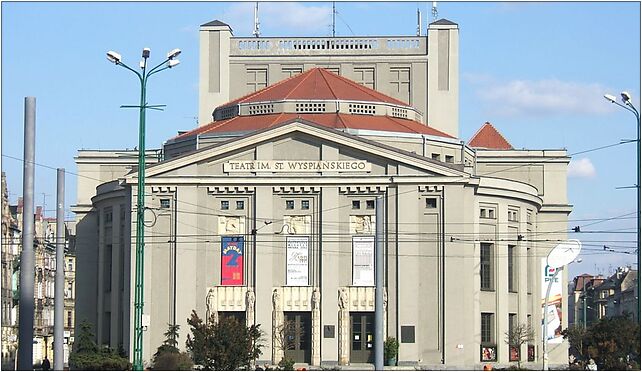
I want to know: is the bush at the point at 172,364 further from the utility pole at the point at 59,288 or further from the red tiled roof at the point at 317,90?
the red tiled roof at the point at 317,90

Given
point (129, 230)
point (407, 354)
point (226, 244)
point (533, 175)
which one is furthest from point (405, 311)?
point (533, 175)

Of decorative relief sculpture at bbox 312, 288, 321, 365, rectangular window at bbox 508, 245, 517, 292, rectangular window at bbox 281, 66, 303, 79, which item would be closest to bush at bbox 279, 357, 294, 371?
decorative relief sculpture at bbox 312, 288, 321, 365

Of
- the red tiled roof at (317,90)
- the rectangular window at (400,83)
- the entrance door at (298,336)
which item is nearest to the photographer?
the entrance door at (298,336)

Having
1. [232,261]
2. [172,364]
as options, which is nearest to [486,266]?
[232,261]

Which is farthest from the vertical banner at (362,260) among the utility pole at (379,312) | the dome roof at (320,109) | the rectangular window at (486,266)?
the utility pole at (379,312)

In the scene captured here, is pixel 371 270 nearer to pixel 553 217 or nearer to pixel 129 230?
pixel 129 230

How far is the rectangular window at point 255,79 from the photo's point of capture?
109 metres

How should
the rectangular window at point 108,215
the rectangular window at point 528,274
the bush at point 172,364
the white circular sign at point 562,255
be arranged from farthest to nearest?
the rectangular window at point 528,274
the rectangular window at point 108,215
the white circular sign at point 562,255
the bush at point 172,364

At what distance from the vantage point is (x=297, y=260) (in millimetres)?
86938

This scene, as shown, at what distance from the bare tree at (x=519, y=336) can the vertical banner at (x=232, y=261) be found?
60.0 ft

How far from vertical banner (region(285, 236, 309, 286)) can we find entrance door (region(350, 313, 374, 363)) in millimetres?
3965

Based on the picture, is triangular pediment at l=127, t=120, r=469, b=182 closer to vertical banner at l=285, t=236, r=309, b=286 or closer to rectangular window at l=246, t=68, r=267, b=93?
vertical banner at l=285, t=236, r=309, b=286

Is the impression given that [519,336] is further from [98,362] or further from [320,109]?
[98,362]

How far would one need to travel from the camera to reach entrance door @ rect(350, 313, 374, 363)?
8506cm
